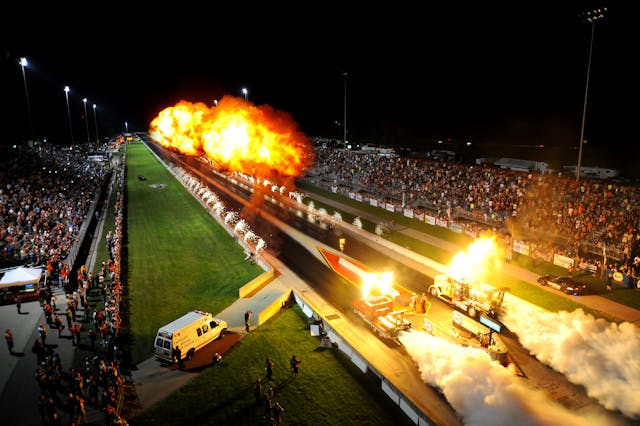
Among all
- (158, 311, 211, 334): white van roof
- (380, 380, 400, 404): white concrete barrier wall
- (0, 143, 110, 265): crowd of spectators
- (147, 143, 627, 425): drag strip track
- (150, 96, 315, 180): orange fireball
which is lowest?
(380, 380, 400, 404): white concrete barrier wall

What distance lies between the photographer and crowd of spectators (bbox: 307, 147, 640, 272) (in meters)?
30.3

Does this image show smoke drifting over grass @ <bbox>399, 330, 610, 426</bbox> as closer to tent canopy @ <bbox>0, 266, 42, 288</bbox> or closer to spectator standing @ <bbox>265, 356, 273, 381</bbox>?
spectator standing @ <bbox>265, 356, 273, 381</bbox>

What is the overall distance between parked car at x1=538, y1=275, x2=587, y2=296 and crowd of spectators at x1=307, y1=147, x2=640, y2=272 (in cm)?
480

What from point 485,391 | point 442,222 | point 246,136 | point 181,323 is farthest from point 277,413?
point 246,136

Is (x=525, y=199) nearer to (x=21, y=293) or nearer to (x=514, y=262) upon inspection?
(x=514, y=262)

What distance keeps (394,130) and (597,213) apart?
71764 mm

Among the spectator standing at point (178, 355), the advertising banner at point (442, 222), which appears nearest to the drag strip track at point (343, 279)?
the advertising banner at point (442, 222)

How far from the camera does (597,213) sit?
105 feet

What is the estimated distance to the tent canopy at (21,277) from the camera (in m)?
24.3

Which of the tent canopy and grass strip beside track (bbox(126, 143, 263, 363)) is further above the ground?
the tent canopy

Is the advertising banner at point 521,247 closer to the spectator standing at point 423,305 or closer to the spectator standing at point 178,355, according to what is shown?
the spectator standing at point 423,305

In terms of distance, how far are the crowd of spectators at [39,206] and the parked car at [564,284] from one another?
31815mm

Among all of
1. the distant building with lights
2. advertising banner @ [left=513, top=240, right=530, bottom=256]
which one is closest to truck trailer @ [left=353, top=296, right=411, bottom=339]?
advertising banner @ [left=513, top=240, right=530, bottom=256]

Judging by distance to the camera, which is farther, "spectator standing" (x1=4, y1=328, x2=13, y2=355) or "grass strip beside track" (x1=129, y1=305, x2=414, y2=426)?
"spectator standing" (x1=4, y1=328, x2=13, y2=355)
